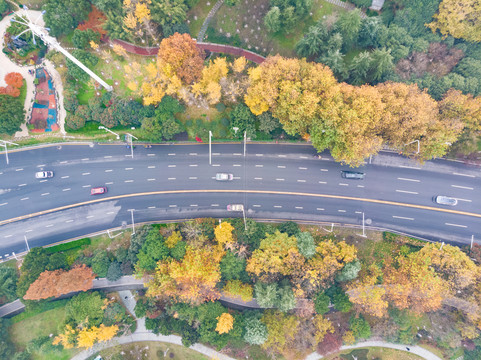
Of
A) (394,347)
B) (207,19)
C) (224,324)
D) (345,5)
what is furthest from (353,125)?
(394,347)

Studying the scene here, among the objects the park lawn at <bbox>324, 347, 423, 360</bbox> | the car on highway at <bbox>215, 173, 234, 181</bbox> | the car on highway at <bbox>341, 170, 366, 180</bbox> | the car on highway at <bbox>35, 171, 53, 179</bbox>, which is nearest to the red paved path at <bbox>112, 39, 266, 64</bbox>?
the car on highway at <bbox>215, 173, 234, 181</bbox>

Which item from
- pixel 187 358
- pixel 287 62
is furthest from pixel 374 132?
pixel 187 358

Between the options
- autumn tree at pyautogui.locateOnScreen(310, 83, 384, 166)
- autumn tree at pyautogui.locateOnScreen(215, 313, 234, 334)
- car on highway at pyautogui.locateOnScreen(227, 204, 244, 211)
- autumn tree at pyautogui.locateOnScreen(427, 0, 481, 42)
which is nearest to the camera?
autumn tree at pyautogui.locateOnScreen(310, 83, 384, 166)

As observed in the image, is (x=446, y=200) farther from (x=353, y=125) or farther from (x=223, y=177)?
(x=223, y=177)

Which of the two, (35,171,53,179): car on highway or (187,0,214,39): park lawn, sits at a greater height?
(187,0,214,39): park lawn

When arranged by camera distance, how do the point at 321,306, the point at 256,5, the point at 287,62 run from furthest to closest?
the point at 256,5 < the point at 321,306 < the point at 287,62

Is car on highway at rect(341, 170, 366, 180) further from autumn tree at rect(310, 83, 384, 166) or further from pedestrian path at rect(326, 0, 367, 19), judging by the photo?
pedestrian path at rect(326, 0, 367, 19)

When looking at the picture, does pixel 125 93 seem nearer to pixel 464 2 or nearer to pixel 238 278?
pixel 238 278

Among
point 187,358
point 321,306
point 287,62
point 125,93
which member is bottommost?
point 187,358
